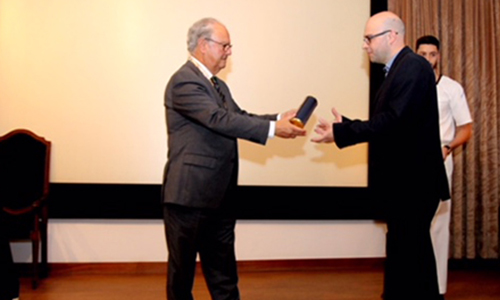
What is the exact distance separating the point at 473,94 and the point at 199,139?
9.33 feet

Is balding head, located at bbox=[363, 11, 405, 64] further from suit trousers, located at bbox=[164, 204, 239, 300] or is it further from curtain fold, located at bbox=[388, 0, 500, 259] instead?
curtain fold, located at bbox=[388, 0, 500, 259]

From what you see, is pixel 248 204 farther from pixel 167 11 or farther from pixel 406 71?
pixel 406 71

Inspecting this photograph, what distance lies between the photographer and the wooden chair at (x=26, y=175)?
3904 mm

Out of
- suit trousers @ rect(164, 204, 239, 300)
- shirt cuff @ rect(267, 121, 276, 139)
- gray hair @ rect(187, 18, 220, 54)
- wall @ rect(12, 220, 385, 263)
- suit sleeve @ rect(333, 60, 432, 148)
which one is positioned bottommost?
wall @ rect(12, 220, 385, 263)

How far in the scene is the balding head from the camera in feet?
8.24

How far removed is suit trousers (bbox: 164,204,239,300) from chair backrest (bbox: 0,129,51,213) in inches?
68.3

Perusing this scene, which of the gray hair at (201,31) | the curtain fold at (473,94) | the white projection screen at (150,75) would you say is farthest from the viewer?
the curtain fold at (473,94)

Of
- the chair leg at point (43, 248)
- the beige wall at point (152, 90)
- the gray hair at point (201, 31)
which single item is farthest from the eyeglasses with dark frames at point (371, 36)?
the chair leg at point (43, 248)

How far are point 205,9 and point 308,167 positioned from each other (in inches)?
60.8

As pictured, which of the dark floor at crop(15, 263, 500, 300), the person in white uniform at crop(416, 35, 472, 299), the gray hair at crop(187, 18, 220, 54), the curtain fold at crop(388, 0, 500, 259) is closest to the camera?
the gray hair at crop(187, 18, 220, 54)

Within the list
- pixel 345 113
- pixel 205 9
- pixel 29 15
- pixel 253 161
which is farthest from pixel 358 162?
pixel 29 15

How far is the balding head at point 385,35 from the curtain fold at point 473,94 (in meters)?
1.93

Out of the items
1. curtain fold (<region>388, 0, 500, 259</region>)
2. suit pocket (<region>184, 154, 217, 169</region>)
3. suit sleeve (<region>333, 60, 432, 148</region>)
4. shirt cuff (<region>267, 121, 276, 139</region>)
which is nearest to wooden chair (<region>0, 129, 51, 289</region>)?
suit pocket (<region>184, 154, 217, 169</region>)

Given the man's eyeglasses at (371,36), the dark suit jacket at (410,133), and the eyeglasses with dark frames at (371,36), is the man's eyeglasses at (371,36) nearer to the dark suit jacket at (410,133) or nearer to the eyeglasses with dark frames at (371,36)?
the eyeglasses with dark frames at (371,36)
